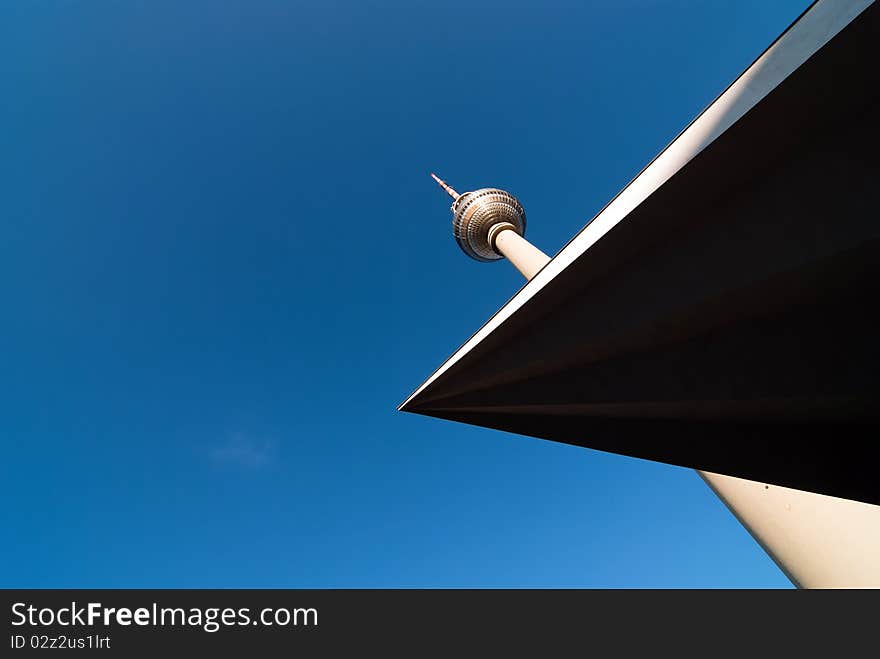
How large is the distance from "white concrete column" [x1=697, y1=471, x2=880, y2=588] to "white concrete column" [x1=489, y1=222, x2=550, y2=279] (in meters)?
16.3

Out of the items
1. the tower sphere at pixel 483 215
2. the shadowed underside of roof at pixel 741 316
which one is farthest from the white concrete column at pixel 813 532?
the tower sphere at pixel 483 215

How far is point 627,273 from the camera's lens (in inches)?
191

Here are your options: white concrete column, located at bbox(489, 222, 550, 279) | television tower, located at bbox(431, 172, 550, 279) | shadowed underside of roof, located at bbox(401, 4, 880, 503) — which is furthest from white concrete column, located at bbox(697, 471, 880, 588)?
television tower, located at bbox(431, 172, 550, 279)

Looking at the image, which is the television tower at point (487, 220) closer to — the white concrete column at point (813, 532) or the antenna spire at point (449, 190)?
the antenna spire at point (449, 190)

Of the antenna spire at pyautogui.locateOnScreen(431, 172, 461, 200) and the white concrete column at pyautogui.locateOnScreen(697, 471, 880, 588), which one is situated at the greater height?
the antenna spire at pyautogui.locateOnScreen(431, 172, 461, 200)

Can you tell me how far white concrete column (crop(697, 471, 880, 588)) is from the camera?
300 inches

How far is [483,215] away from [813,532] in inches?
1448

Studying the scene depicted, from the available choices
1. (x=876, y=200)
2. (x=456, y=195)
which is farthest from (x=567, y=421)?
(x=456, y=195)

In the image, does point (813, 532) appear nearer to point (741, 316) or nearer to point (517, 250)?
point (741, 316)

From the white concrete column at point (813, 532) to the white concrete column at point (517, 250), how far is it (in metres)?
16.3

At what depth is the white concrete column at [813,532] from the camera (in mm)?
7630

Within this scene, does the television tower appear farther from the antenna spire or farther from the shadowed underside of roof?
the shadowed underside of roof
